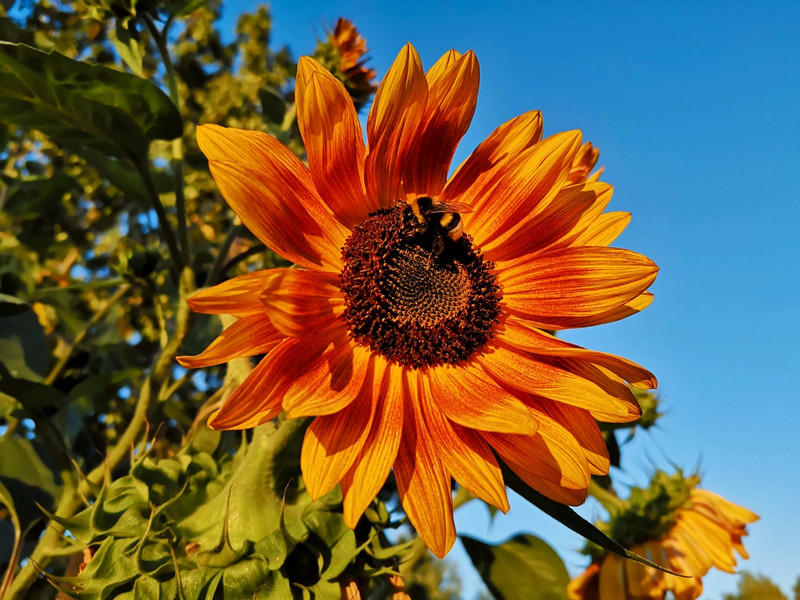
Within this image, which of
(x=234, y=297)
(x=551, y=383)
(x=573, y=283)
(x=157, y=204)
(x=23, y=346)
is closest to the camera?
(x=234, y=297)

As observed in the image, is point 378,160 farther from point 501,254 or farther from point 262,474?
point 262,474

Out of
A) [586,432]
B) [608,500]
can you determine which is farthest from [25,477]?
[608,500]

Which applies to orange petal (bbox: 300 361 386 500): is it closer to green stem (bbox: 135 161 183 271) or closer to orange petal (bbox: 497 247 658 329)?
orange petal (bbox: 497 247 658 329)

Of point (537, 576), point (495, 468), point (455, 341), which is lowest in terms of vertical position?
point (537, 576)

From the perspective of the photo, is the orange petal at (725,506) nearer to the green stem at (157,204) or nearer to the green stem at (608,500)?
the green stem at (608,500)

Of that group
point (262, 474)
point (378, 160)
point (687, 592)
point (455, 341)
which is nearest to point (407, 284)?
point (455, 341)

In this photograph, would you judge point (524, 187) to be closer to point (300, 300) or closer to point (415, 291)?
point (415, 291)

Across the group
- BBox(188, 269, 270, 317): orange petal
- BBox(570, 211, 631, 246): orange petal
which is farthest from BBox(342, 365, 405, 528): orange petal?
BBox(570, 211, 631, 246): orange petal
